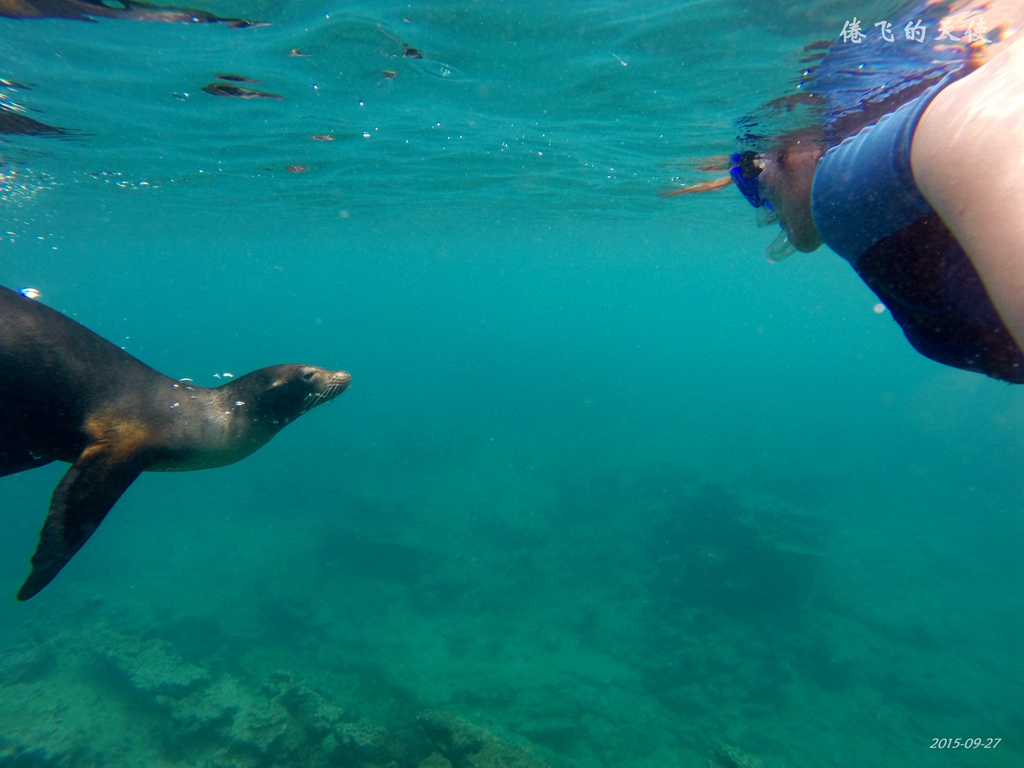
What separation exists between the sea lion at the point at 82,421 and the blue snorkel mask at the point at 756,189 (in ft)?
14.1

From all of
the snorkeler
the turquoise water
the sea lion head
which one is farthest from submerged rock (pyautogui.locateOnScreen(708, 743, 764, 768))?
the snorkeler

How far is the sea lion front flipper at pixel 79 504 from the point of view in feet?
9.82

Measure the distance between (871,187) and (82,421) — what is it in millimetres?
4602

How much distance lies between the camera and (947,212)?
0.96 metres

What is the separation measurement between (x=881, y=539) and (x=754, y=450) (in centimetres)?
905

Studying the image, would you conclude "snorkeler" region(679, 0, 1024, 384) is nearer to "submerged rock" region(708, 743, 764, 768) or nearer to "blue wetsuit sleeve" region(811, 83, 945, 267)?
"blue wetsuit sleeve" region(811, 83, 945, 267)

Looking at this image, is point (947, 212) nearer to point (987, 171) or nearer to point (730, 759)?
point (987, 171)

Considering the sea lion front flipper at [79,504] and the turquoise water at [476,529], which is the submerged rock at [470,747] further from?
the sea lion front flipper at [79,504]

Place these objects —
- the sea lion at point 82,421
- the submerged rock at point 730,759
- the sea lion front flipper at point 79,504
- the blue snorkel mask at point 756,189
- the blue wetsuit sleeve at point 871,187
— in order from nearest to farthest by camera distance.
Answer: the blue wetsuit sleeve at point 871,187 < the blue snorkel mask at point 756,189 < the sea lion front flipper at point 79,504 < the sea lion at point 82,421 < the submerged rock at point 730,759

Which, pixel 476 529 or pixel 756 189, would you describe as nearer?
pixel 756 189

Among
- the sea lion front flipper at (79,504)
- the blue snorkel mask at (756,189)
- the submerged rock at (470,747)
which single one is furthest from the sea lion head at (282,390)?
the submerged rock at (470,747)

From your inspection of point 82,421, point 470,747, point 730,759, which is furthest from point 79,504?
point 730,759

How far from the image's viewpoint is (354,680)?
9.80 metres

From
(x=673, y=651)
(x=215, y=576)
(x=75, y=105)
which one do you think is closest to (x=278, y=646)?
(x=215, y=576)
